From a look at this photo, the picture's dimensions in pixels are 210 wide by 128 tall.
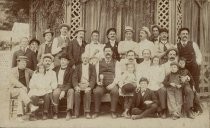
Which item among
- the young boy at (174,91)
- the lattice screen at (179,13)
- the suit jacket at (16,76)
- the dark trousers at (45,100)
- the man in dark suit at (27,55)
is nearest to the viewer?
the dark trousers at (45,100)

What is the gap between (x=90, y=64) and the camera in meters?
7.79

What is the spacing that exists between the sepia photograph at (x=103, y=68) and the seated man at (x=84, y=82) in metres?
0.02

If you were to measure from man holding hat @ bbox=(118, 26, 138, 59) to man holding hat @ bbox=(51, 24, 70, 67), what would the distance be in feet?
3.44

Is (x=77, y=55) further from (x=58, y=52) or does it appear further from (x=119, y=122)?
(x=119, y=122)

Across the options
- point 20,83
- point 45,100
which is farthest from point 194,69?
point 20,83

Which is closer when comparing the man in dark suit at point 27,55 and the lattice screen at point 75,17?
the man in dark suit at point 27,55

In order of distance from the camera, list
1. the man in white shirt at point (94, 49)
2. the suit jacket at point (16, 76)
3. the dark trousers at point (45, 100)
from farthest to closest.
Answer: the man in white shirt at point (94, 49) < the suit jacket at point (16, 76) < the dark trousers at point (45, 100)

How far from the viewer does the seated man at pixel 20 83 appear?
24.8 ft

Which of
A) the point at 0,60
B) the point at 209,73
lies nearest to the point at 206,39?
the point at 209,73

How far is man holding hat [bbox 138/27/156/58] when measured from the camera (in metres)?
8.01

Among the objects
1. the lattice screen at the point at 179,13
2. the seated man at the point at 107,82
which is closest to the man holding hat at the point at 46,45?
the seated man at the point at 107,82

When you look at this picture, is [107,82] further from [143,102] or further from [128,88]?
[143,102]

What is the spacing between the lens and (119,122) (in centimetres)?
745

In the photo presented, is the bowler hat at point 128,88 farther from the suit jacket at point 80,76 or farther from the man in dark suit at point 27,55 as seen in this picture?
the man in dark suit at point 27,55
